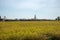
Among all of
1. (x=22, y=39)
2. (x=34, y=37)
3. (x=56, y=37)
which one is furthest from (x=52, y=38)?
(x=22, y=39)

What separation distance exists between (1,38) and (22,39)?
7.17 feet

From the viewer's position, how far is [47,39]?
17.2 metres

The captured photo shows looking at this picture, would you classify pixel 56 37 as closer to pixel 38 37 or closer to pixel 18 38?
pixel 38 37

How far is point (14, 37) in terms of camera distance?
17625mm

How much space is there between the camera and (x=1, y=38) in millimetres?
17469

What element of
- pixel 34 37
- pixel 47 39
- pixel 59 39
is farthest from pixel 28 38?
pixel 59 39

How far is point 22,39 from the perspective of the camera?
1683 centimetres

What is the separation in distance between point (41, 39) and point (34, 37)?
99 centimetres

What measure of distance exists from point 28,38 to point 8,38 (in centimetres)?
196

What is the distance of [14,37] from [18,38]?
25.0 inches

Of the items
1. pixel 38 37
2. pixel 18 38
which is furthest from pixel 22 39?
pixel 38 37

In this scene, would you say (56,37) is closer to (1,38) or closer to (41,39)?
(41,39)

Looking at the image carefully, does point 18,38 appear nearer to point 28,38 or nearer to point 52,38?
point 28,38

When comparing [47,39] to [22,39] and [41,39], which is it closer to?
[41,39]
